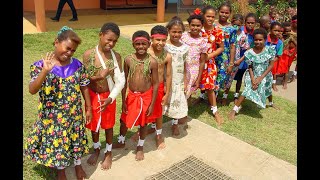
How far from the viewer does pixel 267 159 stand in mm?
3771

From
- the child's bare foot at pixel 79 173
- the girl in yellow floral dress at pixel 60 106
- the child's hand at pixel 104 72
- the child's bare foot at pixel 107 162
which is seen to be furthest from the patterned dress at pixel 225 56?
the child's bare foot at pixel 79 173

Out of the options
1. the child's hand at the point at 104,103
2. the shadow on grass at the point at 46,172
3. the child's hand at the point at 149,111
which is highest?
the child's hand at the point at 104,103

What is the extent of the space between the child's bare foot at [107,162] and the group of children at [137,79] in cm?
1

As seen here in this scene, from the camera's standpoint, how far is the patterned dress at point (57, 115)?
2723 millimetres

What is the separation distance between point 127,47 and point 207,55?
358 cm

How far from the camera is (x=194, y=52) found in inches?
160

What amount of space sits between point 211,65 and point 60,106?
7.88 ft

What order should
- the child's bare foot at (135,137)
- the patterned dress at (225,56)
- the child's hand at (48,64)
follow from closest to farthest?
the child's hand at (48,64) < the child's bare foot at (135,137) < the patterned dress at (225,56)

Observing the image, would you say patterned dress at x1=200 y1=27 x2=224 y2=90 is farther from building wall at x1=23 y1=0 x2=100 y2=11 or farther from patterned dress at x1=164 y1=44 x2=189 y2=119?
building wall at x1=23 y1=0 x2=100 y2=11

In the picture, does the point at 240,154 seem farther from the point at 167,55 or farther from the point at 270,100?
the point at 270,100

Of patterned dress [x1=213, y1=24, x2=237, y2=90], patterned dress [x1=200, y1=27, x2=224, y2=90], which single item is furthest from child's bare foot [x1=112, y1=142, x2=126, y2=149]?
patterned dress [x1=213, y1=24, x2=237, y2=90]

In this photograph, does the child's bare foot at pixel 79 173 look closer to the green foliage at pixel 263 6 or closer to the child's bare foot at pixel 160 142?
the child's bare foot at pixel 160 142
